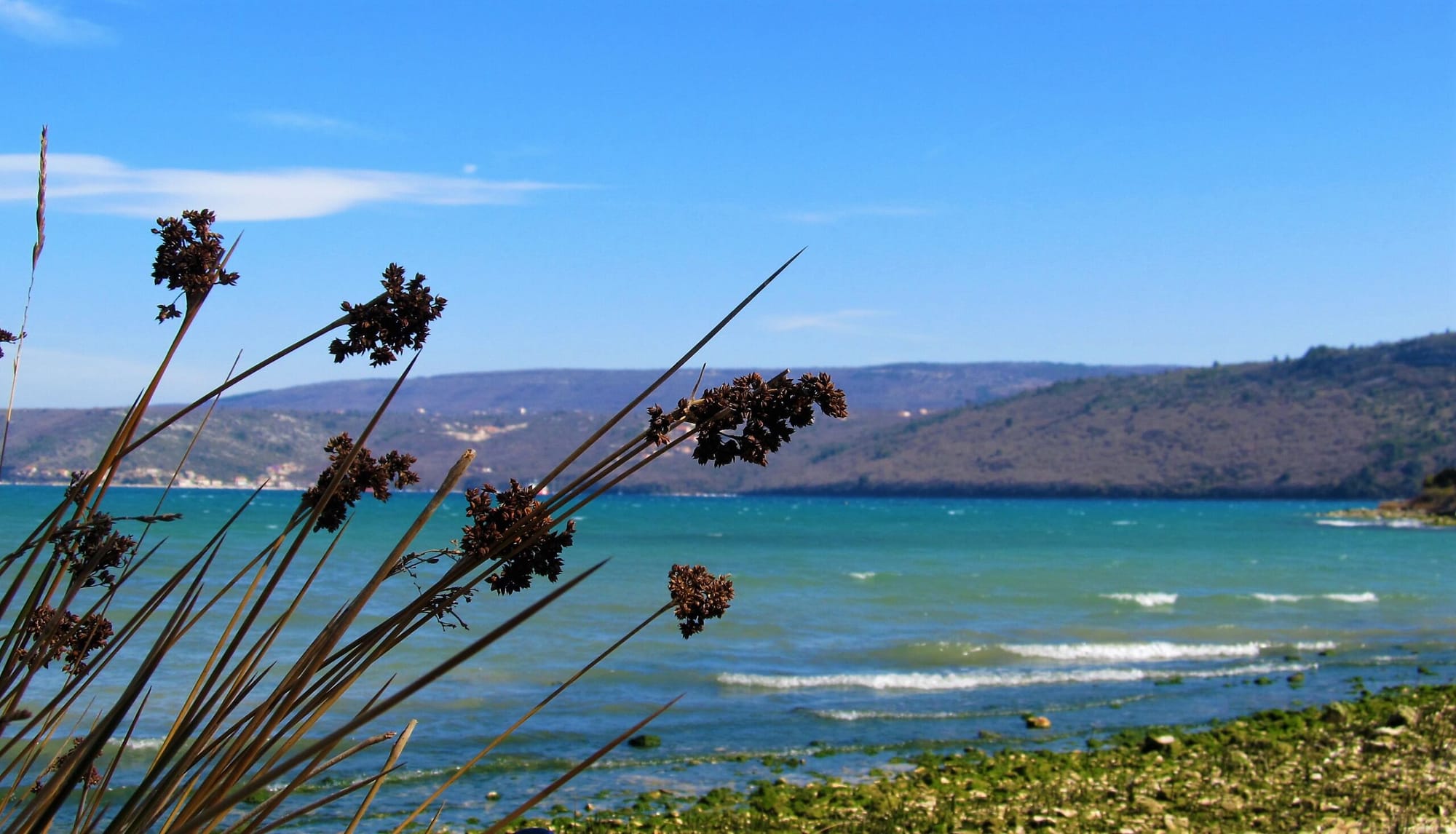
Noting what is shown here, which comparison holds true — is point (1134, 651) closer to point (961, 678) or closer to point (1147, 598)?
point (961, 678)

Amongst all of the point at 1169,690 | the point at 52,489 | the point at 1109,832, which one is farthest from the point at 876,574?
the point at 52,489

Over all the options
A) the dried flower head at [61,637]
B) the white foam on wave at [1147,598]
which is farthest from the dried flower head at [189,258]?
the white foam on wave at [1147,598]

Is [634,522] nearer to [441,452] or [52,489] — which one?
[52,489]

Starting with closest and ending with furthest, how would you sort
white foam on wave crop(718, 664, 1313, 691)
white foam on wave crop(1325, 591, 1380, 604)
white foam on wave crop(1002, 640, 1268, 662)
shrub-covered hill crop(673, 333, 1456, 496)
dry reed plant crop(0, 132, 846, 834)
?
1. dry reed plant crop(0, 132, 846, 834)
2. white foam on wave crop(718, 664, 1313, 691)
3. white foam on wave crop(1002, 640, 1268, 662)
4. white foam on wave crop(1325, 591, 1380, 604)
5. shrub-covered hill crop(673, 333, 1456, 496)

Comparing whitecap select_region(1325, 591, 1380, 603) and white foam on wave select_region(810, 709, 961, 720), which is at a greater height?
white foam on wave select_region(810, 709, 961, 720)

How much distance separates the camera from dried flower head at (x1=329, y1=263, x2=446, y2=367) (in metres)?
2.37

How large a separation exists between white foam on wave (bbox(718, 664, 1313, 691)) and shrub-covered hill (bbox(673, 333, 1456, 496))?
387ft

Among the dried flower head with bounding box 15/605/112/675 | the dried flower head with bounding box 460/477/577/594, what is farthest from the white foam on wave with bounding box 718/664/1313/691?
the dried flower head with bounding box 460/477/577/594

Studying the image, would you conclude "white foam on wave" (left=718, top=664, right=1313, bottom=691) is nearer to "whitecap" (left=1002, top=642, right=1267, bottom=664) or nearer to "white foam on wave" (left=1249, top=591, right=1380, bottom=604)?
"whitecap" (left=1002, top=642, right=1267, bottom=664)

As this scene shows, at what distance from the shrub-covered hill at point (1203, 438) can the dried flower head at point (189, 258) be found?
136 meters

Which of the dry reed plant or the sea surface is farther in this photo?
the sea surface

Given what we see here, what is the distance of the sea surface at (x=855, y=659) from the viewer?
40.5ft

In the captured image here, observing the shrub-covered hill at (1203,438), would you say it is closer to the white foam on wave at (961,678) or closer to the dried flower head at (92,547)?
the white foam on wave at (961,678)

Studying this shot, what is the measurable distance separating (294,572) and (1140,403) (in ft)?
492
